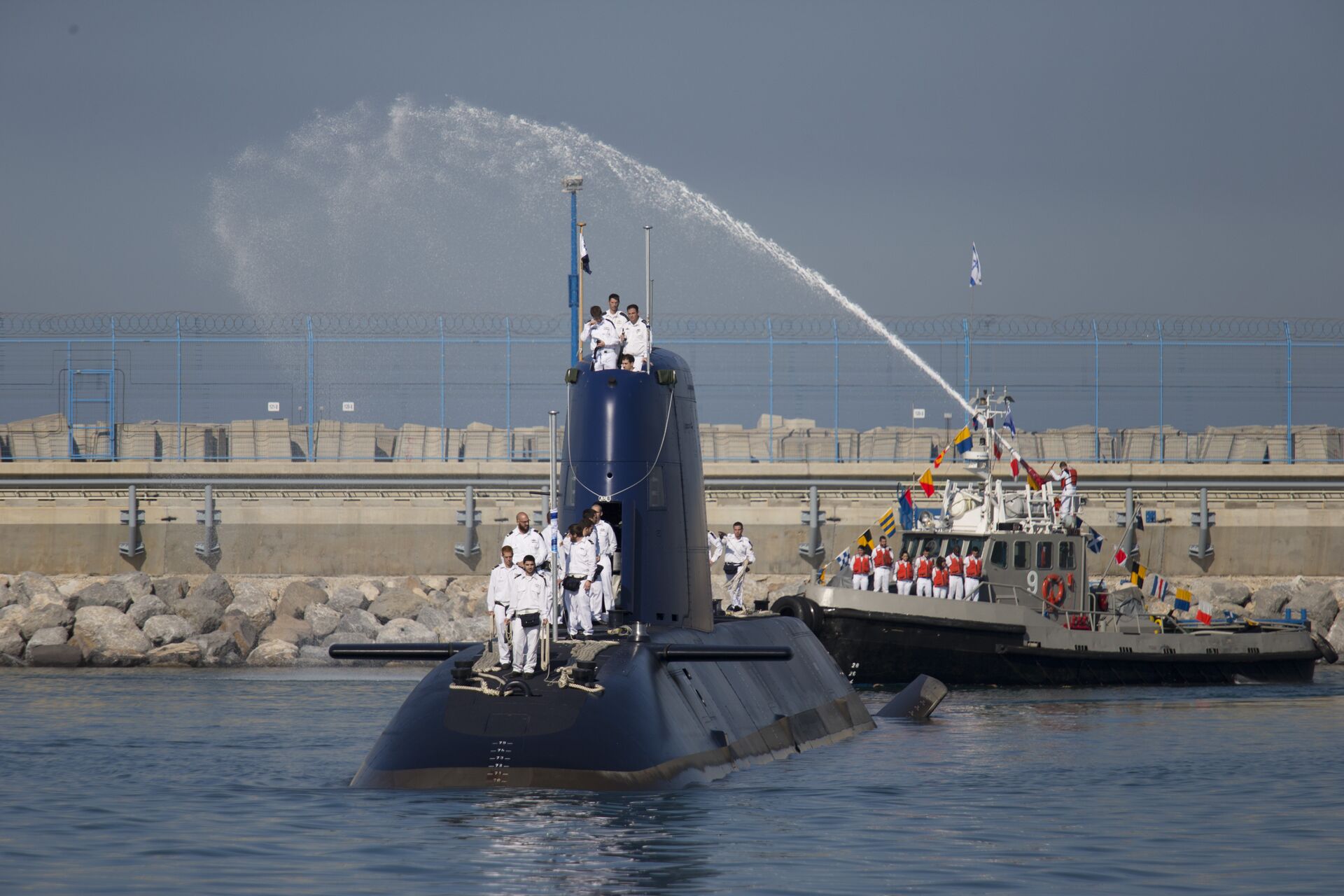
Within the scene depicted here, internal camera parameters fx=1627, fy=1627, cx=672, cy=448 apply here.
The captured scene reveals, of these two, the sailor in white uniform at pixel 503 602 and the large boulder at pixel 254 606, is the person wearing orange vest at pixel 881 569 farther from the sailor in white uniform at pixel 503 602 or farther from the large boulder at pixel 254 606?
the sailor in white uniform at pixel 503 602

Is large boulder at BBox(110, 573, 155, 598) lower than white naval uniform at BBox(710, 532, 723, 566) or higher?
lower

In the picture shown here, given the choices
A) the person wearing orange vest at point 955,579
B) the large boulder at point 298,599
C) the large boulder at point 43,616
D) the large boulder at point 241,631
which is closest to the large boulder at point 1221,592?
the person wearing orange vest at point 955,579

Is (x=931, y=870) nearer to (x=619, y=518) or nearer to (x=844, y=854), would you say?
(x=844, y=854)

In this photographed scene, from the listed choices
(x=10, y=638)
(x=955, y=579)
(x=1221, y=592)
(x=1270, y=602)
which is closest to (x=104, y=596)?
(x=10, y=638)

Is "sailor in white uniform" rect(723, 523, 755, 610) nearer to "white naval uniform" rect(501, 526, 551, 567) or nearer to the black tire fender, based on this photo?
the black tire fender

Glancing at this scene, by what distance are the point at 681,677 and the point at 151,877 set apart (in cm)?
602

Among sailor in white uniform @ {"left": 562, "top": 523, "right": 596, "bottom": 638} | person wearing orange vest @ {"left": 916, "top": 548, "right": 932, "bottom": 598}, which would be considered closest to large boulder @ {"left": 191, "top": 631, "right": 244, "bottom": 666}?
person wearing orange vest @ {"left": 916, "top": 548, "right": 932, "bottom": 598}

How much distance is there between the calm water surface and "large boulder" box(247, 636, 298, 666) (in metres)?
9.04

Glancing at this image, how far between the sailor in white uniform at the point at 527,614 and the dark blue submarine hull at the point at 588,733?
0.29m

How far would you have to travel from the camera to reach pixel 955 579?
1200 inches

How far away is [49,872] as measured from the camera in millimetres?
12320

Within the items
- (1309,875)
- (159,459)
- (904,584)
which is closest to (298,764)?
(1309,875)

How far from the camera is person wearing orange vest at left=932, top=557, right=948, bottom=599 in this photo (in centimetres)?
3044

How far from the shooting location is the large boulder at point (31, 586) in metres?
34.2
